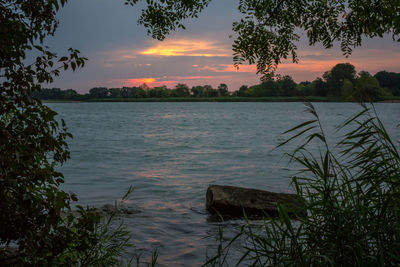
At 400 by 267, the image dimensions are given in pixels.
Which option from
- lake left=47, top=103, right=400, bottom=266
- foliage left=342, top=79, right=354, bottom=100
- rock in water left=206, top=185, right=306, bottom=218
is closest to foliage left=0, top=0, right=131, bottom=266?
lake left=47, top=103, right=400, bottom=266

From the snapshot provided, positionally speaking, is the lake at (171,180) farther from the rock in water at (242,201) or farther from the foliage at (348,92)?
the foliage at (348,92)

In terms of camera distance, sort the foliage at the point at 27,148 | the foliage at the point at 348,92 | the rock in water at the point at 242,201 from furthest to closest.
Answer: the rock in water at the point at 242,201 < the foliage at the point at 348,92 < the foliage at the point at 27,148

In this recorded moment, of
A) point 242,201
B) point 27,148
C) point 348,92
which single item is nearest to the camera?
point 27,148

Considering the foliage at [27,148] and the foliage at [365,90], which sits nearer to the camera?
the foliage at [27,148]

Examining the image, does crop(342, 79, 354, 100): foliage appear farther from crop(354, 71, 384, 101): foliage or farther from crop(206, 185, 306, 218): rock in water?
crop(206, 185, 306, 218): rock in water

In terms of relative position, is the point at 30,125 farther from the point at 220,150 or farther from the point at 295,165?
the point at 220,150

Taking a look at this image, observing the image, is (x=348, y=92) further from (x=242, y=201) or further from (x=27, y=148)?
(x=242, y=201)

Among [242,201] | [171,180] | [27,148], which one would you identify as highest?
[27,148]

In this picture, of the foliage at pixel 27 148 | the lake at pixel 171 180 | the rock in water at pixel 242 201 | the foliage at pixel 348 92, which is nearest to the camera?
the foliage at pixel 27 148

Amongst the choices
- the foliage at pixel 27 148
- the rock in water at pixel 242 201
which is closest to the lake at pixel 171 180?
the rock in water at pixel 242 201

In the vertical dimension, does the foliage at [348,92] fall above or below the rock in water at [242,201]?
above

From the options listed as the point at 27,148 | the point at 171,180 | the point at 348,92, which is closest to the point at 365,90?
the point at 348,92

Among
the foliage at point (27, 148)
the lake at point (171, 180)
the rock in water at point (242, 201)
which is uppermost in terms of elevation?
the foliage at point (27, 148)

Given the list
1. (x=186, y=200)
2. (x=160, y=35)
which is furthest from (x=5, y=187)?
(x=186, y=200)
